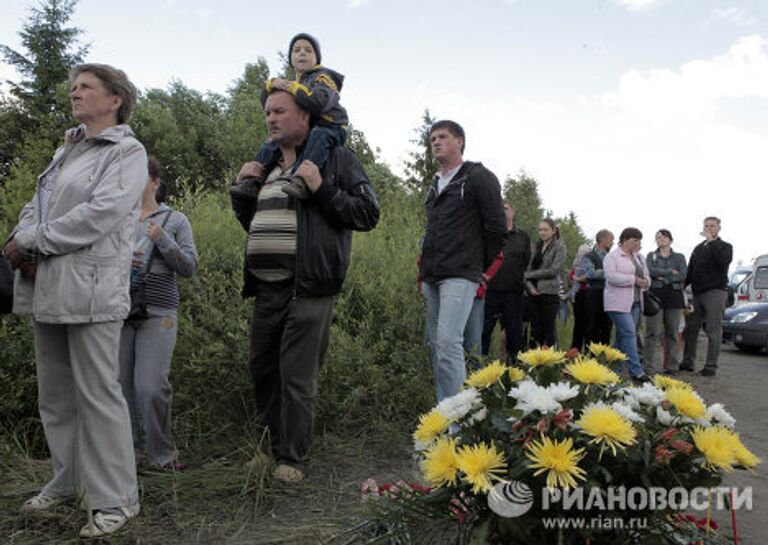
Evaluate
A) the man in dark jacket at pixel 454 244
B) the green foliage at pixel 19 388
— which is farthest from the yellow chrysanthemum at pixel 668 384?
the green foliage at pixel 19 388

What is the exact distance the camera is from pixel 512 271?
23.2ft

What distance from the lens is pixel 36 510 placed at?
9.75 feet

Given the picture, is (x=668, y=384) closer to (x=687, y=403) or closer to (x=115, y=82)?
(x=687, y=403)

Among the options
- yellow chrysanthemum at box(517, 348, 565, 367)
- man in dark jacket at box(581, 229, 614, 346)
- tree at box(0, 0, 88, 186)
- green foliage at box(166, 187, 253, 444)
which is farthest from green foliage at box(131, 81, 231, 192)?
yellow chrysanthemum at box(517, 348, 565, 367)

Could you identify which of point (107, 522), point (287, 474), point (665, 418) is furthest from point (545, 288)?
point (107, 522)

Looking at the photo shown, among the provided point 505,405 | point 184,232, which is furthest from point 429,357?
point 505,405

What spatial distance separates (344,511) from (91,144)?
2071 millimetres

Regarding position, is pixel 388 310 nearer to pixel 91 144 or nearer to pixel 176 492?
pixel 176 492

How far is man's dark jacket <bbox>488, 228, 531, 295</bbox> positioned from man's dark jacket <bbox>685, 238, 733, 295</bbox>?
9.98ft

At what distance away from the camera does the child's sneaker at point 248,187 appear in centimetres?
377

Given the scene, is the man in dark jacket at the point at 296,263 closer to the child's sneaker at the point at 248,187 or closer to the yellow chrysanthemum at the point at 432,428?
the child's sneaker at the point at 248,187

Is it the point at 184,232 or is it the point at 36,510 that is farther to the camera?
the point at 184,232

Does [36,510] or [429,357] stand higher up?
[429,357]

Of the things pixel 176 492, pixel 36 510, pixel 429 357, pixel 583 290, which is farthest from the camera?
pixel 583 290
